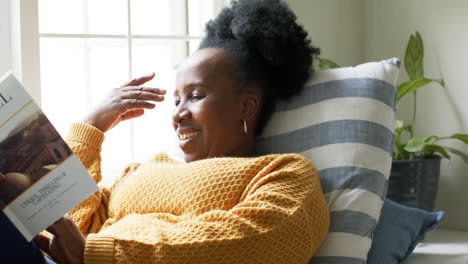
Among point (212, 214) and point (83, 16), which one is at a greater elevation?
point (83, 16)

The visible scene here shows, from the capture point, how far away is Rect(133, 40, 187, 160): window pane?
7.55ft

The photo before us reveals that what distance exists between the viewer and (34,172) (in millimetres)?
1025

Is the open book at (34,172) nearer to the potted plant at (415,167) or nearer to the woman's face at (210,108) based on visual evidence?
the woman's face at (210,108)

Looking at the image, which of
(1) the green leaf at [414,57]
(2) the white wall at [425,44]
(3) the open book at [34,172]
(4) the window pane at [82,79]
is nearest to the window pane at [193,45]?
(4) the window pane at [82,79]

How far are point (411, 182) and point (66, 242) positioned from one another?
1.40m

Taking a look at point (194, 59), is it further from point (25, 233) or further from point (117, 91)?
point (25, 233)

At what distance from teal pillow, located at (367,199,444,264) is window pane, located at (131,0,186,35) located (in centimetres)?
114

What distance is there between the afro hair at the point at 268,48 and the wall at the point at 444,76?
1.03 meters

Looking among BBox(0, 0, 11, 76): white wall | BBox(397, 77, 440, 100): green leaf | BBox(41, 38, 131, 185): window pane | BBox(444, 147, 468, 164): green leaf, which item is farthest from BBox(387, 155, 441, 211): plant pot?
BBox(0, 0, 11, 76): white wall

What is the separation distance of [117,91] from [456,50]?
4.58ft

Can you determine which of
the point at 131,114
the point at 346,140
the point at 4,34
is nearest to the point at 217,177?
the point at 346,140

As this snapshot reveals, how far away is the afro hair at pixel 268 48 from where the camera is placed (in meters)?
1.55

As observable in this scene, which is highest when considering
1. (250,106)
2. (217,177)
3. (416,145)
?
(250,106)

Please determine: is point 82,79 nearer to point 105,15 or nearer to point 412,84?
point 105,15
